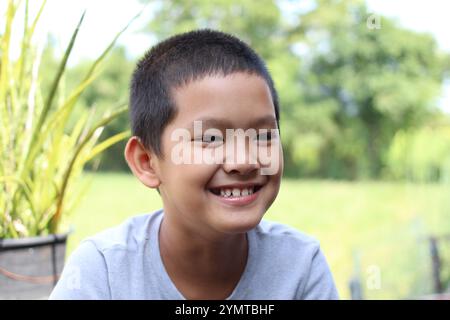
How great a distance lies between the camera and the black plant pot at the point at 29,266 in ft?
4.46

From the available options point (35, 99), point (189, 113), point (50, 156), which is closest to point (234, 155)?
point (189, 113)

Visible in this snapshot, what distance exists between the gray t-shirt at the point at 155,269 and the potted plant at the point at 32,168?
0.44m

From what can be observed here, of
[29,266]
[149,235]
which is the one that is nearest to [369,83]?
[29,266]

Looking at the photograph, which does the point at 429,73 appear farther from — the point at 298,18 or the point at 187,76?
the point at 187,76

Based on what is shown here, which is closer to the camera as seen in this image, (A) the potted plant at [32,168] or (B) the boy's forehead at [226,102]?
(B) the boy's forehead at [226,102]

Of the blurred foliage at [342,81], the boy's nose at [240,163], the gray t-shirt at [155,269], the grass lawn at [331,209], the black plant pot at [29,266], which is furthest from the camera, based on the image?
the blurred foliage at [342,81]

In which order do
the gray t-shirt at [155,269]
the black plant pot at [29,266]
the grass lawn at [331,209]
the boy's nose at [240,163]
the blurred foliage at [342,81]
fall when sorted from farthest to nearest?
the blurred foliage at [342,81] < the grass lawn at [331,209] < the black plant pot at [29,266] < the gray t-shirt at [155,269] < the boy's nose at [240,163]

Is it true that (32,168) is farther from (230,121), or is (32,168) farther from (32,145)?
(230,121)

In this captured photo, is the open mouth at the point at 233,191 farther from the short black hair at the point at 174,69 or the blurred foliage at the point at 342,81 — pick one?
the blurred foliage at the point at 342,81

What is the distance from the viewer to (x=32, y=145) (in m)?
1.42

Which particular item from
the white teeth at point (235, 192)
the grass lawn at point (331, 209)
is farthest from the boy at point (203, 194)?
the grass lawn at point (331, 209)

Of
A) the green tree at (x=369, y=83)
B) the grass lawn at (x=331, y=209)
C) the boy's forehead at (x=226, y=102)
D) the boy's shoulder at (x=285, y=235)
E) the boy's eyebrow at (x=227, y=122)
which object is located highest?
the green tree at (x=369, y=83)

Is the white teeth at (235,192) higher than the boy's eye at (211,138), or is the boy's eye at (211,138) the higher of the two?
the boy's eye at (211,138)

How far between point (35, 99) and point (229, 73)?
872mm
